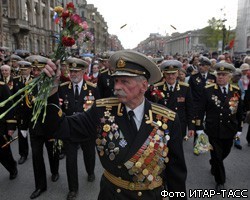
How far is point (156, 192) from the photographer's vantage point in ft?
8.69

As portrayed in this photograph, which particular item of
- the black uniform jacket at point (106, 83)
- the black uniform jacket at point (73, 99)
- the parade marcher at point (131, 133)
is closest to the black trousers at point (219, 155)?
the black uniform jacket at point (73, 99)

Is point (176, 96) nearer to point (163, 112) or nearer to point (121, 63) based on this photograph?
point (163, 112)

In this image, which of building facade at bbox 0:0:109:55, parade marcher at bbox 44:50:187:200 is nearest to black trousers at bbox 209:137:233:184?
parade marcher at bbox 44:50:187:200

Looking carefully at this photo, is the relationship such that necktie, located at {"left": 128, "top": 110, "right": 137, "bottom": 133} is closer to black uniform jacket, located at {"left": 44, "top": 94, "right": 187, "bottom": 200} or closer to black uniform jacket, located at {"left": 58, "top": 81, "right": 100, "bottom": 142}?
black uniform jacket, located at {"left": 44, "top": 94, "right": 187, "bottom": 200}

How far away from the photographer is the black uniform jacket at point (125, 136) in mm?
2496

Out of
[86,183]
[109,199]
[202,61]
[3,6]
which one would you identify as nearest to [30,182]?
[86,183]

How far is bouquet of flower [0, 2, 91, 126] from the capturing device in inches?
92.7

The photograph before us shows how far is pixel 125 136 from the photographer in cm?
255

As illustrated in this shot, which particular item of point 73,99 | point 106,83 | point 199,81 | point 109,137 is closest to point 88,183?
point 73,99

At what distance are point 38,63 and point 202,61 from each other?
5.82 meters

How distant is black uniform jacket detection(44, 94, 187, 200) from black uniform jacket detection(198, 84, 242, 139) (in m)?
2.58

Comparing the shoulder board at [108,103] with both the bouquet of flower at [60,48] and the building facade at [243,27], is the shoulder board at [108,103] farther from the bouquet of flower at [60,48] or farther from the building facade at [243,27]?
the building facade at [243,27]

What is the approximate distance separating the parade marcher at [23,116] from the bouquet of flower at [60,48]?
2721mm

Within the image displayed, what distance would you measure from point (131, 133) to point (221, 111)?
10.0 feet
